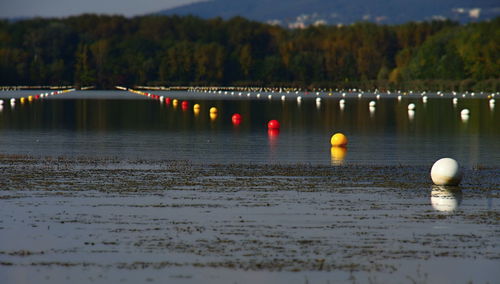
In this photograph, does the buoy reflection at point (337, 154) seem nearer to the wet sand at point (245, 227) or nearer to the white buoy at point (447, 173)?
the wet sand at point (245, 227)

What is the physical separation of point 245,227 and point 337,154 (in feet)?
48.3

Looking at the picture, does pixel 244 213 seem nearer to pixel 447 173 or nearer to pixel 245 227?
pixel 245 227

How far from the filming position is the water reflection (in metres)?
19.2

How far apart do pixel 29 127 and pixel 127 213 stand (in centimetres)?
2852

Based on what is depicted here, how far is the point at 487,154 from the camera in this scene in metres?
31.5

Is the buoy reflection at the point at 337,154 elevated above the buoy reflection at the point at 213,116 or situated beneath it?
situated beneath

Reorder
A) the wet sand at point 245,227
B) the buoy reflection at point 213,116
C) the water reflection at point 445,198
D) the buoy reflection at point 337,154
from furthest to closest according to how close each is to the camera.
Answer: the buoy reflection at point 213,116
the buoy reflection at point 337,154
the water reflection at point 445,198
the wet sand at point 245,227

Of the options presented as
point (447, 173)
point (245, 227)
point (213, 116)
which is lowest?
point (245, 227)

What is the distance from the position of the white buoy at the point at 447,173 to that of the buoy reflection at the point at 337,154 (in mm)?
5596

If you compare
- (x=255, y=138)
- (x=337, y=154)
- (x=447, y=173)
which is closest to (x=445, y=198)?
(x=447, y=173)

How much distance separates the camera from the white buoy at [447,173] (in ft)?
72.8

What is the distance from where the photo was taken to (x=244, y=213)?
1822 cm

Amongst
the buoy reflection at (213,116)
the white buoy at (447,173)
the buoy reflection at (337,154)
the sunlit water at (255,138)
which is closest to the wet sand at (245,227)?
the white buoy at (447,173)

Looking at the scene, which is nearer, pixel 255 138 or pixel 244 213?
pixel 244 213
